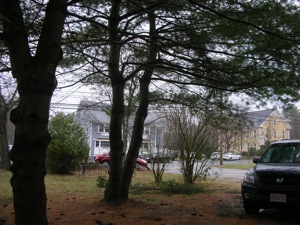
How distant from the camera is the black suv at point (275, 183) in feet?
21.0

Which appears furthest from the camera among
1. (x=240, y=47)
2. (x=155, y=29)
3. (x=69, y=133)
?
(x=69, y=133)

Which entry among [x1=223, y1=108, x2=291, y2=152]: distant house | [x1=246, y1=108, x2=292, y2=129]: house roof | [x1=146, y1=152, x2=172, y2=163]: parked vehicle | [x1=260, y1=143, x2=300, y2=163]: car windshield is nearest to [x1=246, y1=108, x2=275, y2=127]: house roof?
[x1=246, y1=108, x2=292, y2=129]: house roof

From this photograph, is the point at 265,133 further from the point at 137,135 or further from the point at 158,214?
the point at 158,214

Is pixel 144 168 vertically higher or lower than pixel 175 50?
lower

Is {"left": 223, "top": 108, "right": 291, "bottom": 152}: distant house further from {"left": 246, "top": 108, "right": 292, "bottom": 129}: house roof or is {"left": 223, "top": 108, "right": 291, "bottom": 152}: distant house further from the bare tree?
the bare tree

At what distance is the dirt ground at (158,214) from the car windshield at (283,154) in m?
1.12

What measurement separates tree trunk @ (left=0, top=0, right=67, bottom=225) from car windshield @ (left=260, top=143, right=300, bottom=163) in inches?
201

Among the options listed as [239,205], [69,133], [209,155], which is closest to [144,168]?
[69,133]

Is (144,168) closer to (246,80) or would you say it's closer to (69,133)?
(69,133)

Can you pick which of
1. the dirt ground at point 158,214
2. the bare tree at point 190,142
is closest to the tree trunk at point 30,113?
the dirt ground at point 158,214

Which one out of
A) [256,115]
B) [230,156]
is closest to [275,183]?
[256,115]

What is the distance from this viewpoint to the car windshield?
24.4 ft

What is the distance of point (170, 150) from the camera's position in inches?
672

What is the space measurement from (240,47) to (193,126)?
6.86 meters
